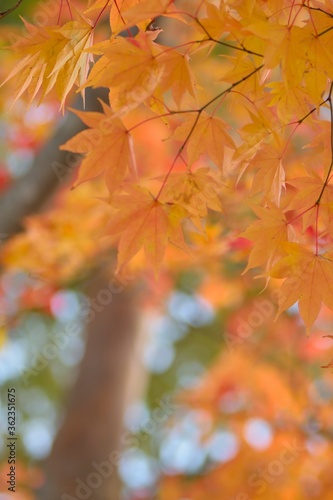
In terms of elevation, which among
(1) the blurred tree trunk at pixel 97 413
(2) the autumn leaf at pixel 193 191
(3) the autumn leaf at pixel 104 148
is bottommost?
(1) the blurred tree trunk at pixel 97 413

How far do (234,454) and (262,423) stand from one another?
1.29 feet

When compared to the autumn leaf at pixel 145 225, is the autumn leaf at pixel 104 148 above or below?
above

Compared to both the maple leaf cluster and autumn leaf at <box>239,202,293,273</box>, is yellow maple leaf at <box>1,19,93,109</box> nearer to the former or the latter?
the maple leaf cluster

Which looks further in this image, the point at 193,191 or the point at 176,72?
the point at 193,191

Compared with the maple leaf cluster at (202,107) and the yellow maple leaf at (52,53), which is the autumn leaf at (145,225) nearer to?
the maple leaf cluster at (202,107)

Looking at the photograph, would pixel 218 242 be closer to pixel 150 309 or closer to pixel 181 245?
pixel 181 245

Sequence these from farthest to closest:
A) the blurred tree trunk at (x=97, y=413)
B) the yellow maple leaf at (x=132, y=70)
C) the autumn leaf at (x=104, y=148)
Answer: the blurred tree trunk at (x=97, y=413) → the autumn leaf at (x=104, y=148) → the yellow maple leaf at (x=132, y=70)

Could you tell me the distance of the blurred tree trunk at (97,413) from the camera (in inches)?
108

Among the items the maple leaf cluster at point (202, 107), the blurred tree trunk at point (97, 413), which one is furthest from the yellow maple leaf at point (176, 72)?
the blurred tree trunk at point (97, 413)

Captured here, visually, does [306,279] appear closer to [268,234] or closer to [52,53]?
[268,234]

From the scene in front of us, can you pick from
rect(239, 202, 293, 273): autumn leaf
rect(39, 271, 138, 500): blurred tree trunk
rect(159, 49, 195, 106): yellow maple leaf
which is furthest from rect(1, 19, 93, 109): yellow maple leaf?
rect(39, 271, 138, 500): blurred tree trunk

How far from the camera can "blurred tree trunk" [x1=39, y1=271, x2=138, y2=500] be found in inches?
108

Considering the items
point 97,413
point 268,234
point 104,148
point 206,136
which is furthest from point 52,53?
point 97,413

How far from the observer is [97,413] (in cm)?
304
